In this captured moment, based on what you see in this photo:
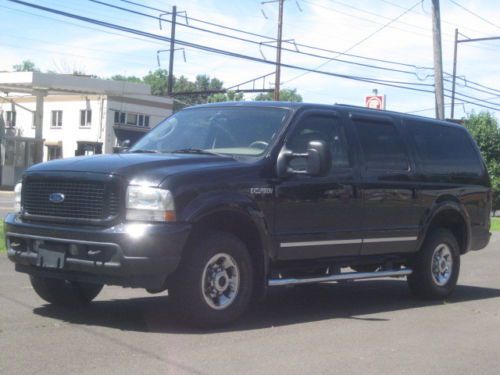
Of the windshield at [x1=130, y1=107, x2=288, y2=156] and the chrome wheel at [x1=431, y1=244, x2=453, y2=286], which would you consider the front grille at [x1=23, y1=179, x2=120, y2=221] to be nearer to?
the windshield at [x1=130, y1=107, x2=288, y2=156]

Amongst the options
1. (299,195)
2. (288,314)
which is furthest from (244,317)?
(299,195)

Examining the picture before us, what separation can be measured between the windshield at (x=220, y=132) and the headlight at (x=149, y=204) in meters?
1.28

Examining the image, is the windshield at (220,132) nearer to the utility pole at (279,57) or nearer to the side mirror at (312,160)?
the side mirror at (312,160)

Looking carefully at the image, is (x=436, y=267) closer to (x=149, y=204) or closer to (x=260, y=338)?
(x=260, y=338)

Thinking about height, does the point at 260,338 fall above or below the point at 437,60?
below

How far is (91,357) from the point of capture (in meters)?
5.87

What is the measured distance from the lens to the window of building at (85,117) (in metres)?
51.0

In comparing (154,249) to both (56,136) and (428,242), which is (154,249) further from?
(56,136)

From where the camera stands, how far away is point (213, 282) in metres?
7.01

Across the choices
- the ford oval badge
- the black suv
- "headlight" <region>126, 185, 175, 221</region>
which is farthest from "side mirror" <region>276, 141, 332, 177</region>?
the ford oval badge

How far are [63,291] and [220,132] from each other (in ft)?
7.16

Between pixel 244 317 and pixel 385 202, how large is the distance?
2068 mm

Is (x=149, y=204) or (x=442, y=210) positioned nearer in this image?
(x=149, y=204)

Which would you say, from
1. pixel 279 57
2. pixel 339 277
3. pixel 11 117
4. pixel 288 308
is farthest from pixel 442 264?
pixel 11 117
